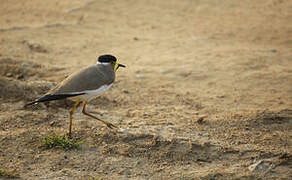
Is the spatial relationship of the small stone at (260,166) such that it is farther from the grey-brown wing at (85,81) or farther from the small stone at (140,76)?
the small stone at (140,76)

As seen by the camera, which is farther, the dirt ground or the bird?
the bird

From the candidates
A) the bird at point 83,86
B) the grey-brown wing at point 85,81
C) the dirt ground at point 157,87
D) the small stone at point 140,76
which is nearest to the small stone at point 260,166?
the dirt ground at point 157,87

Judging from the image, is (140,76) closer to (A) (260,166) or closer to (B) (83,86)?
(B) (83,86)

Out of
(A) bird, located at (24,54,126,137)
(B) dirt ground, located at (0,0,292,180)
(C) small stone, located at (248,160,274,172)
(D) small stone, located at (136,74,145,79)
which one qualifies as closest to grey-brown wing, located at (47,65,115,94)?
(A) bird, located at (24,54,126,137)

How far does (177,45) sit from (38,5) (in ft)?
15.6

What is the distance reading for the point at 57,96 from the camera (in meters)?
4.27

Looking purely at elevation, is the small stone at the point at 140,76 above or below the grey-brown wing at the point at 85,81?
below

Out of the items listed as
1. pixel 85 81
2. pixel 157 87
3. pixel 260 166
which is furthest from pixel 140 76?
pixel 260 166

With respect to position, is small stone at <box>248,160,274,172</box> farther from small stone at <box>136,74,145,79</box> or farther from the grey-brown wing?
small stone at <box>136,74,145,79</box>

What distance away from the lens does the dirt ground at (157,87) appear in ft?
13.7

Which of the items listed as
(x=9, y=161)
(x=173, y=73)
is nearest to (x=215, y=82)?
(x=173, y=73)

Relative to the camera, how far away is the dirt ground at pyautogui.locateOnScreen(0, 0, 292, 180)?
418 centimetres

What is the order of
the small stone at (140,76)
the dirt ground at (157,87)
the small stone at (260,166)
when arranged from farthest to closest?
the small stone at (140,76), the dirt ground at (157,87), the small stone at (260,166)

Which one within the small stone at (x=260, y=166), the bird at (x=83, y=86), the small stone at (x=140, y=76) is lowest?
the small stone at (x=260, y=166)
